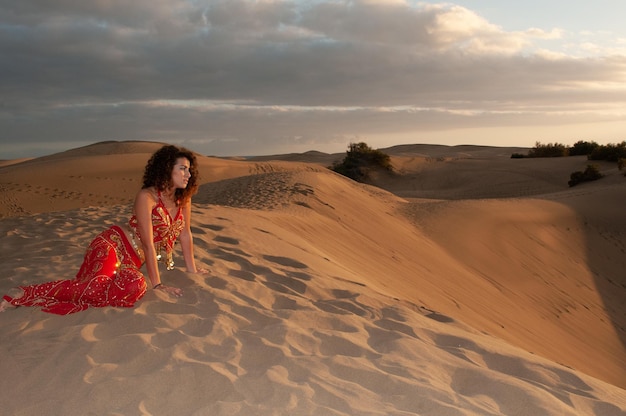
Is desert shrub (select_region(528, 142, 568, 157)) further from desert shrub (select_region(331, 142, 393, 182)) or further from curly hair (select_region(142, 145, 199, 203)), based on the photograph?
curly hair (select_region(142, 145, 199, 203))

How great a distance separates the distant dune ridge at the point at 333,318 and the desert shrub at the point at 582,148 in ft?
89.1

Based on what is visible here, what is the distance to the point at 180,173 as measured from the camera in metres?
4.98

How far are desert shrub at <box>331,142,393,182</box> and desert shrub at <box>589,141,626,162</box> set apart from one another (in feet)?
37.4

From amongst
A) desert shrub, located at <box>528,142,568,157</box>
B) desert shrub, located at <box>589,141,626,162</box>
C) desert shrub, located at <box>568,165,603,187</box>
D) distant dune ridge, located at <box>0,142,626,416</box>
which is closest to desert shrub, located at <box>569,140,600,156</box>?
desert shrub, located at <box>528,142,568,157</box>

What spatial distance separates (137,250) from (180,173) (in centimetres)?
72

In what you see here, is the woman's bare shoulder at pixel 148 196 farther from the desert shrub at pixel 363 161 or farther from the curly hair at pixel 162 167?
the desert shrub at pixel 363 161

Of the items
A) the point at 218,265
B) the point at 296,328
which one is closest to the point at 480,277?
the point at 218,265

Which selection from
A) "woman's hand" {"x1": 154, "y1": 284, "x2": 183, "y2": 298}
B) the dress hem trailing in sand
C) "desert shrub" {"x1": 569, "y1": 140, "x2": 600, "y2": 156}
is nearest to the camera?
the dress hem trailing in sand

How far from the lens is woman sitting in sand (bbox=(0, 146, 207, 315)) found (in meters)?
4.50

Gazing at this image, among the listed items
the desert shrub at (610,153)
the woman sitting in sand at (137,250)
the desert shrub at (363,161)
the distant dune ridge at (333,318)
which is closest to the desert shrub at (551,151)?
the desert shrub at (610,153)

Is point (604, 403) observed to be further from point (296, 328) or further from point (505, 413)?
point (296, 328)

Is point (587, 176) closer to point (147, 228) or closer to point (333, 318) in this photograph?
point (333, 318)

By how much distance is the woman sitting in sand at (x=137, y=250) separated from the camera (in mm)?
4504

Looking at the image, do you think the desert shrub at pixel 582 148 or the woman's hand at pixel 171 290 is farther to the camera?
the desert shrub at pixel 582 148
